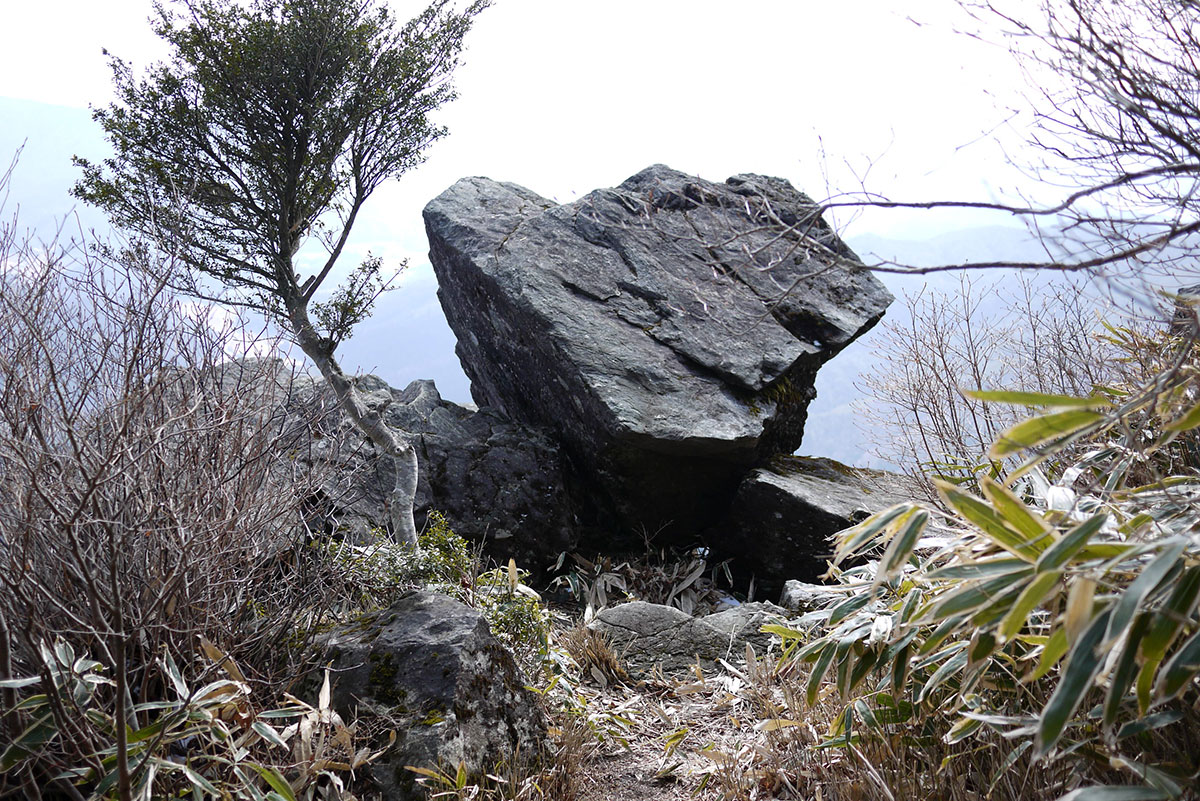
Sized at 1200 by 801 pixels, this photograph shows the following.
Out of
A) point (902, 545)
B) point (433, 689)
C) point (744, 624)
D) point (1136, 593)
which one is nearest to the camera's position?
point (1136, 593)

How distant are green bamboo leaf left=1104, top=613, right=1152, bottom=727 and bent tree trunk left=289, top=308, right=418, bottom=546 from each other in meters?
3.85

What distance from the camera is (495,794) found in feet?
8.96

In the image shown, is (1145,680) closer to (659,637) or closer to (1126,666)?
(1126,666)

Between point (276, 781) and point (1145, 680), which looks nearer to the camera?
point (1145, 680)

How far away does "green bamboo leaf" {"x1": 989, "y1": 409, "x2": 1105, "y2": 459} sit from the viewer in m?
1.47

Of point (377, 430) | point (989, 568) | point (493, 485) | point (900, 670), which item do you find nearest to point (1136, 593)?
point (989, 568)

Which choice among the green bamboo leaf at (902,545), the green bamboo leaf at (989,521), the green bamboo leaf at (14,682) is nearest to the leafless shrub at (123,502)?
the green bamboo leaf at (14,682)

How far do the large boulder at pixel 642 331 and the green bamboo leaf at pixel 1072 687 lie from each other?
4.16 meters

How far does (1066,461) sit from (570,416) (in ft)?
11.0

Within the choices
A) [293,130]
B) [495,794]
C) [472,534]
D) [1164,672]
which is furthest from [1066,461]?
[293,130]

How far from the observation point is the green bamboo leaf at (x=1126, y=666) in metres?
1.45

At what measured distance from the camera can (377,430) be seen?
505 cm

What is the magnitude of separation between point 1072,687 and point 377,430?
429 centimetres

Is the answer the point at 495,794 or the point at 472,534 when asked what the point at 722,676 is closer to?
the point at 495,794
